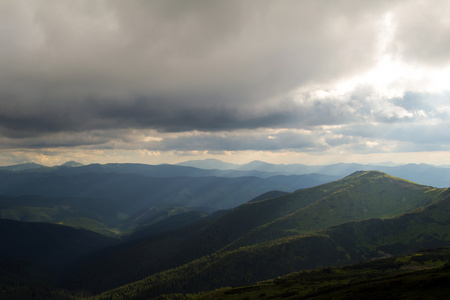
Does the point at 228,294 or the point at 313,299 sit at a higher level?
the point at 313,299

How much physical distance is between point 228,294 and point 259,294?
94.1 feet

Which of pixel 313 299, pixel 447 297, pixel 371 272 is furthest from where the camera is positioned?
pixel 371 272

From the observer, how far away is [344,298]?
275ft

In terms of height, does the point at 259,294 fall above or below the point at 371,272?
below

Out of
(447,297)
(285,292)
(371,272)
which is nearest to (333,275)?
(371,272)

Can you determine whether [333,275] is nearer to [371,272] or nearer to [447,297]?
[371,272]

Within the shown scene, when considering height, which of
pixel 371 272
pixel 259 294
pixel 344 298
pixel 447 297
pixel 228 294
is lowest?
pixel 228 294

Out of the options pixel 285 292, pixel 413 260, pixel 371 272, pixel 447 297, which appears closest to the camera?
pixel 447 297

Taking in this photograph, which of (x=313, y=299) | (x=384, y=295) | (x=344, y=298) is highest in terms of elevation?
(x=384, y=295)

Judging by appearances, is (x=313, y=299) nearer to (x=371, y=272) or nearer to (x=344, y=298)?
(x=344, y=298)

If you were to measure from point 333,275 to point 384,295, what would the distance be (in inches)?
4029

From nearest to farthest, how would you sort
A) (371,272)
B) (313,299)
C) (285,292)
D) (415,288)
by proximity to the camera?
(415,288) < (313,299) < (285,292) < (371,272)

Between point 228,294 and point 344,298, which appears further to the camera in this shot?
point 228,294

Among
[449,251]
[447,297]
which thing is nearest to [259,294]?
[447,297]
